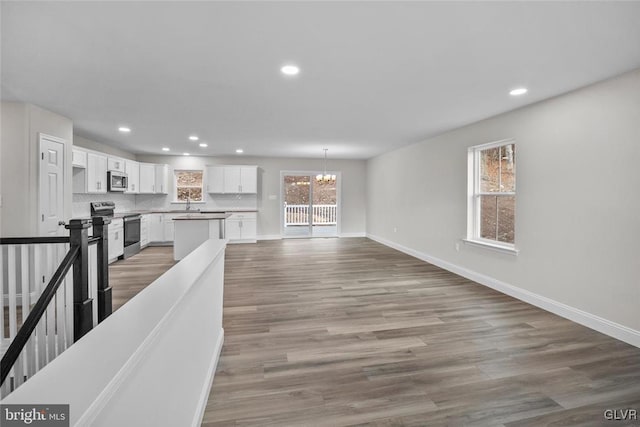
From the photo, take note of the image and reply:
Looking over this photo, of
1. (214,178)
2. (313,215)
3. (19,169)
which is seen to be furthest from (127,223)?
(313,215)

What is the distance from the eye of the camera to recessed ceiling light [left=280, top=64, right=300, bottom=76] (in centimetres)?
280

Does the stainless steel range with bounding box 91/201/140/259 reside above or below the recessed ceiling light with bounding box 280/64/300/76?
below

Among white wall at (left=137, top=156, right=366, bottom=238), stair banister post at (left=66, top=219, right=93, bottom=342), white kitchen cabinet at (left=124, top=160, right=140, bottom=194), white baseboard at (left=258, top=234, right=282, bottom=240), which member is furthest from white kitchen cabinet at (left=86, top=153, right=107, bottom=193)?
stair banister post at (left=66, top=219, right=93, bottom=342)

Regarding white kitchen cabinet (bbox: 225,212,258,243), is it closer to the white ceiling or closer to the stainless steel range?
the stainless steel range

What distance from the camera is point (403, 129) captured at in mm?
5359

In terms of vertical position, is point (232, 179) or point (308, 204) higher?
point (232, 179)

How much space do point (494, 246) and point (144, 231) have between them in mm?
7164

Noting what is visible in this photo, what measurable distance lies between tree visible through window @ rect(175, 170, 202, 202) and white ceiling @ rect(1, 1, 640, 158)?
13.9 ft

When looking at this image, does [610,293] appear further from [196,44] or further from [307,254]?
[307,254]

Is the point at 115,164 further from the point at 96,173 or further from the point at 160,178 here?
the point at 160,178

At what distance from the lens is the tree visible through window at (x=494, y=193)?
4.33m

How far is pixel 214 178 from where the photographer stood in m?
8.52

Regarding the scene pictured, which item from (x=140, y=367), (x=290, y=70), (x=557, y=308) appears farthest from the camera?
(x=557, y=308)

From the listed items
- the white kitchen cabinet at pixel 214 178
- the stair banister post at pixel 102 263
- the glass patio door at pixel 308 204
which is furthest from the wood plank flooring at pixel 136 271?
the glass patio door at pixel 308 204
